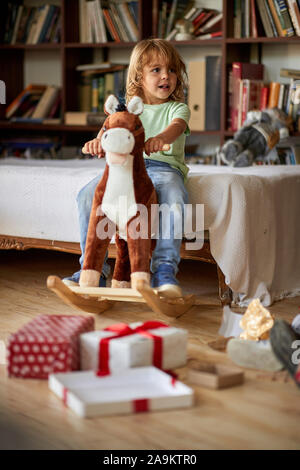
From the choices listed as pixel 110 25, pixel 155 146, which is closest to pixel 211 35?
pixel 110 25

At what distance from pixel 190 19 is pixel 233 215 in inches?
66.4

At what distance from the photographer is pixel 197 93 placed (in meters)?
3.42

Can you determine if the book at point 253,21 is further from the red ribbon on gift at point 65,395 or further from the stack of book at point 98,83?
the red ribbon on gift at point 65,395

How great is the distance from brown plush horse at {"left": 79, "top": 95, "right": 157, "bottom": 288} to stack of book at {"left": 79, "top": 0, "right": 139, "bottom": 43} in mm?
1751

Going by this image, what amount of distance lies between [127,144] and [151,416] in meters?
0.81

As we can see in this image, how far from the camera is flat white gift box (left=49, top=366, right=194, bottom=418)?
1315mm

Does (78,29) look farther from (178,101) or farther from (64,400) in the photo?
(64,400)

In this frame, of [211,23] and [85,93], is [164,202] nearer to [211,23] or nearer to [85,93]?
[211,23]

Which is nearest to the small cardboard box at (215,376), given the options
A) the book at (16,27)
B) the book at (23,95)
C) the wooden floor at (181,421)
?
the wooden floor at (181,421)

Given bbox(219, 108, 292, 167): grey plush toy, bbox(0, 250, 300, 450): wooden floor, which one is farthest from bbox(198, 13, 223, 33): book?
bbox(0, 250, 300, 450): wooden floor

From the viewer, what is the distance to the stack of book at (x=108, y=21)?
356 cm

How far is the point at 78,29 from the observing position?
3.77 meters

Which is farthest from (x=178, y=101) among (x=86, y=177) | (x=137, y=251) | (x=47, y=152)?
(x=47, y=152)

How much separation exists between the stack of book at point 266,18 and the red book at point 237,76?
0.14 m
